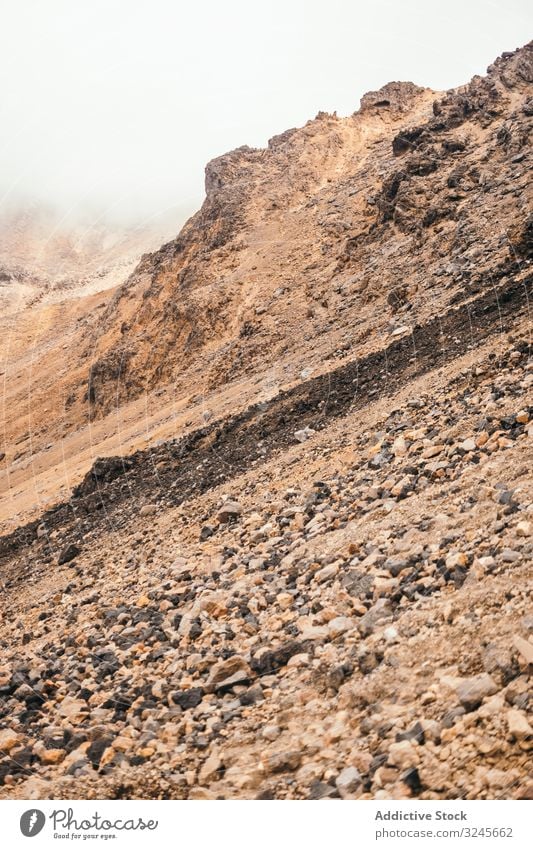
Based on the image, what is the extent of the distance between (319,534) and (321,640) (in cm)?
264

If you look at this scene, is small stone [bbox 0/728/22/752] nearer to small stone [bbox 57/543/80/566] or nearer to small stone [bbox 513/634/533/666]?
small stone [bbox 513/634/533/666]

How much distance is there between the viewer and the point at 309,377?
1797 cm

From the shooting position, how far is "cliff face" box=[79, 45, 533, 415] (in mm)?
20109

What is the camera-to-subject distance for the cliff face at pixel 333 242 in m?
20.1

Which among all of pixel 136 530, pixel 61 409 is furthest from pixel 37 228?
pixel 136 530

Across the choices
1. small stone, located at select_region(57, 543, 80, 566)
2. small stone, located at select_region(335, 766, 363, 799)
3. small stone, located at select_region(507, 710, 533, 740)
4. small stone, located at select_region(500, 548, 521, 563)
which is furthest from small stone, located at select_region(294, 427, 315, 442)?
small stone, located at select_region(507, 710, 533, 740)

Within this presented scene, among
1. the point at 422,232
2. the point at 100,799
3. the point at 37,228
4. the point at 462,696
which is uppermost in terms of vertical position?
the point at 37,228

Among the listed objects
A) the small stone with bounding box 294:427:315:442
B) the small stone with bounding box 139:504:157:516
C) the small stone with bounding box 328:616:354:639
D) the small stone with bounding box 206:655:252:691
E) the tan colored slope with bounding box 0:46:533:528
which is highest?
the tan colored slope with bounding box 0:46:533:528

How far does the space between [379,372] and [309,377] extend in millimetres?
2762

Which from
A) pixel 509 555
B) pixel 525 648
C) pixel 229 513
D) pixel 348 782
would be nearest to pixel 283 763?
pixel 348 782

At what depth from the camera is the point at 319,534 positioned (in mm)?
9352

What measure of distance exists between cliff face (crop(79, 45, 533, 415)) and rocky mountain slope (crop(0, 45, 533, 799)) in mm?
158

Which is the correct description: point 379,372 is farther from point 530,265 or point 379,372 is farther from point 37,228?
point 37,228

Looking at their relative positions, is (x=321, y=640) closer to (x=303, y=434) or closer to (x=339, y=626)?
(x=339, y=626)
